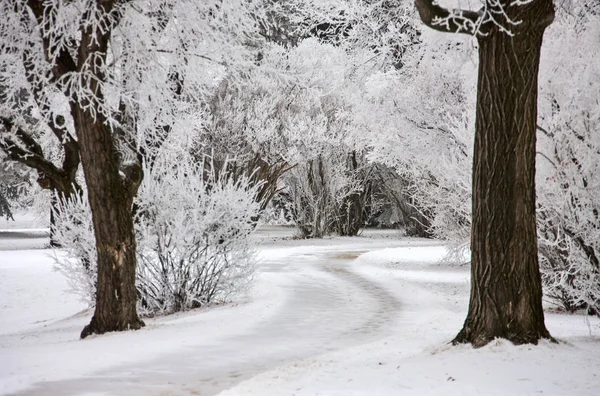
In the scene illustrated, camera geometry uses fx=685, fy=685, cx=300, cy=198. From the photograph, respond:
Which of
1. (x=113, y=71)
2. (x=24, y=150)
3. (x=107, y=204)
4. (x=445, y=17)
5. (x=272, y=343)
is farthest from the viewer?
(x=24, y=150)

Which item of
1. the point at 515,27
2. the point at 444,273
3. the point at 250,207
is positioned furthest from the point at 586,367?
the point at 444,273

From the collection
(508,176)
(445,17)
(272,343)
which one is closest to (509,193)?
(508,176)

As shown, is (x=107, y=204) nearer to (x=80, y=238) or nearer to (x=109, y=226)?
(x=109, y=226)

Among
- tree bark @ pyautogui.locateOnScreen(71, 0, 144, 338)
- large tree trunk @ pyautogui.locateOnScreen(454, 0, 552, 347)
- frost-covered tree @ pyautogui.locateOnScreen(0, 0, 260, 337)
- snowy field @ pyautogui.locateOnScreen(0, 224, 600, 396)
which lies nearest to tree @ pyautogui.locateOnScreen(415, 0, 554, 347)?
large tree trunk @ pyautogui.locateOnScreen(454, 0, 552, 347)

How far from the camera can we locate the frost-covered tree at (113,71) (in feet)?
29.1

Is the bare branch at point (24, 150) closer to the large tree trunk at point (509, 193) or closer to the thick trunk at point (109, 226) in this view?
the thick trunk at point (109, 226)

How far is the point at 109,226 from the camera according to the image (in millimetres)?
9500

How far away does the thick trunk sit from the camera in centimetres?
925

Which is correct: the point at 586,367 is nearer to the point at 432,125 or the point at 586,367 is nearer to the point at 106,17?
the point at 106,17

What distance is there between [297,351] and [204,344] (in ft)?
3.98

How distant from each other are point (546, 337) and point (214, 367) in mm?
3478

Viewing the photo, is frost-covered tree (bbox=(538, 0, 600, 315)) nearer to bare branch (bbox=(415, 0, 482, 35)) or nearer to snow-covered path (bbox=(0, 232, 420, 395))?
snow-covered path (bbox=(0, 232, 420, 395))

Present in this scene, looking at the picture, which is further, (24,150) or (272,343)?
(24,150)

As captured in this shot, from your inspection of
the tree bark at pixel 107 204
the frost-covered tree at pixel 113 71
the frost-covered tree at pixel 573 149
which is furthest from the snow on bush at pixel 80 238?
the frost-covered tree at pixel 573 149
